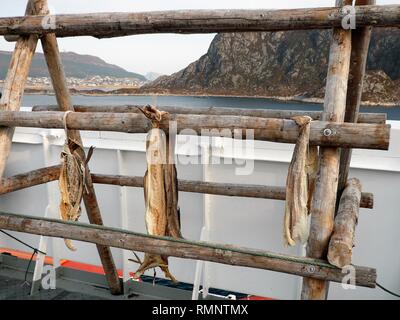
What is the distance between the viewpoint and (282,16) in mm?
2662

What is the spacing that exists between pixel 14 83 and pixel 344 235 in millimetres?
3124

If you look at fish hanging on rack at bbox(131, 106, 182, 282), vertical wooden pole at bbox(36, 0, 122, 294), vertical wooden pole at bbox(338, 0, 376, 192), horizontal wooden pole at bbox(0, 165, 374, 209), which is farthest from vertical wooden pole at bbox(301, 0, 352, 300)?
vertical wooden pole at bbox(36, 0, 122, 294)

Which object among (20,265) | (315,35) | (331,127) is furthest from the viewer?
(315,35)

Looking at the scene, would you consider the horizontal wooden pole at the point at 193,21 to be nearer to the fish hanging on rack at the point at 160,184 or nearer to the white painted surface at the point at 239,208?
the fish hanging on rack at the point at 160,184

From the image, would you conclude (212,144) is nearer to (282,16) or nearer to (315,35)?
(282,16)

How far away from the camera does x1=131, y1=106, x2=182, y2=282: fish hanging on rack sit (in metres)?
2.79

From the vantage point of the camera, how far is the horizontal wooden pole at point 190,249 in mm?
2398

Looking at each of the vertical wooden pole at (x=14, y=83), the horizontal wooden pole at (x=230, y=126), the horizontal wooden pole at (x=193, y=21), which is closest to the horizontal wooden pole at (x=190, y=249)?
the vertical wooden pole at (x=14, y=83)

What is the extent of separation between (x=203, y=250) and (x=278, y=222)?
9.57ft

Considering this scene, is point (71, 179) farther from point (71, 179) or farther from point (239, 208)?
point (239, 208)

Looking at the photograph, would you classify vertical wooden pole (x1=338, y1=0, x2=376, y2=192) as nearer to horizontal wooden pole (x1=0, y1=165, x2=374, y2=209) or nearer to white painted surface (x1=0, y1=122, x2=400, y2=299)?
horizontal wooden pole (x1=0, y1=165, x2=374, y2=209)

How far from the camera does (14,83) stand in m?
3.38

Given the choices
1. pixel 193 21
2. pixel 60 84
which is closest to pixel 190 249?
pixel 193 21
